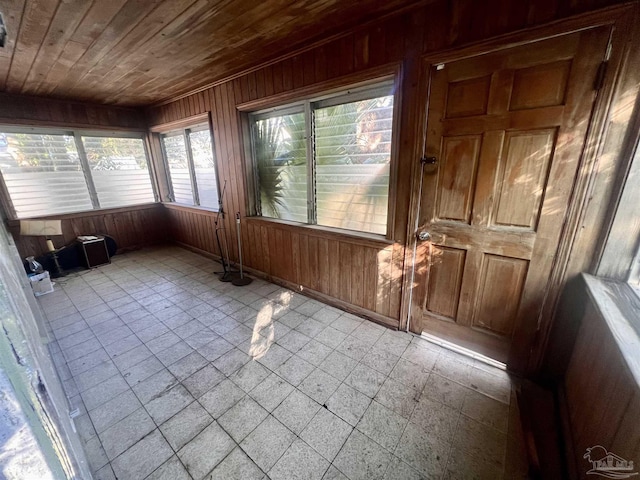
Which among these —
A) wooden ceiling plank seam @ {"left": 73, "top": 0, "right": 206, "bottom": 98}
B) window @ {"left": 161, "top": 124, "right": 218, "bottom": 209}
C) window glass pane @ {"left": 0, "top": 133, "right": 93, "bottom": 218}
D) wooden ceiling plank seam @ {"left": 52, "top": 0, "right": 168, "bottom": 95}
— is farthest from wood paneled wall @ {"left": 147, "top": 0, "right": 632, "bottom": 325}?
window glass pane @ {"left": 0, "top": 133, "right": 93, "bottom": 218}

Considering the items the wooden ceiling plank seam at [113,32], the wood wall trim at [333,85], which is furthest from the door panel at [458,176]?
the wooden ceiling plank seam at [113,32]

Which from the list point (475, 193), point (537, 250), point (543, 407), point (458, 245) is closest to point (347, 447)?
point (543, 407)

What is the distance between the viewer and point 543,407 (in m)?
1.61

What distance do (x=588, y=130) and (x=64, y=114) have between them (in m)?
6.11

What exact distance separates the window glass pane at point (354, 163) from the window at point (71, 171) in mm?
4023

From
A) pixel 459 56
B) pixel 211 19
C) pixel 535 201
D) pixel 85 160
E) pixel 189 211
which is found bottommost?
pixel 189 211

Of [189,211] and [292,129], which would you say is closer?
[292,129]

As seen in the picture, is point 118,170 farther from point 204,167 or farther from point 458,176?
point 458,176

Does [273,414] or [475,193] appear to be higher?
[475,193]

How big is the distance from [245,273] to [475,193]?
3.02 metres

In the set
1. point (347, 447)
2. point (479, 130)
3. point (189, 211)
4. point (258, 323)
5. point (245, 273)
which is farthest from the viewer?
point (189, 211)

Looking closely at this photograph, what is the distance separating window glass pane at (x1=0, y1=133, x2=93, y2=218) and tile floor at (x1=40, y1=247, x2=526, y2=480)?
208 centimetres

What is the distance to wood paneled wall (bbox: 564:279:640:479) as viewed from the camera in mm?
927

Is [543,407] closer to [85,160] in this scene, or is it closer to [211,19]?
[211,19]
